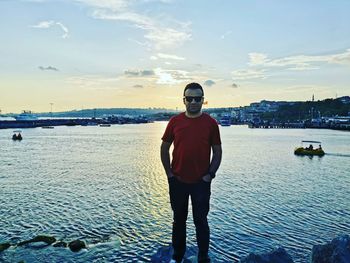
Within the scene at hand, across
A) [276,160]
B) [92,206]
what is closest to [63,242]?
[92,206]

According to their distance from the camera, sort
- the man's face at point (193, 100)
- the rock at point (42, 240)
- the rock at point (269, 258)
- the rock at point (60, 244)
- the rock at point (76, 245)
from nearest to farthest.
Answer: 1. the man's face at point (193, 100)
2. the rock at point (269, 258)
3. the rock at point (76, 245)
4. the rock at point (60, 244)
5. the rock at point (42, 240)

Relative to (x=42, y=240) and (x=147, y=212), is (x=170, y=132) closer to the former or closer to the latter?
(x=42, y=240)

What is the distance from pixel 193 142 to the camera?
261 inches

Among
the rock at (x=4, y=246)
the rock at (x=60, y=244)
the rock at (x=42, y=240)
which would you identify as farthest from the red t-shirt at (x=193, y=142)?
the rock at (x=4, y=246)

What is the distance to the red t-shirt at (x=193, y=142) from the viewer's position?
662cm

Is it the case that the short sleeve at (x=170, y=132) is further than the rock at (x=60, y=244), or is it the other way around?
the rock at (x=60, y=244)

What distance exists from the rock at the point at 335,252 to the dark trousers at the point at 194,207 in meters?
3.69

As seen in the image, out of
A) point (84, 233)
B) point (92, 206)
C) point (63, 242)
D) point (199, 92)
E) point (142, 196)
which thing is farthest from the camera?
point (142, 196)

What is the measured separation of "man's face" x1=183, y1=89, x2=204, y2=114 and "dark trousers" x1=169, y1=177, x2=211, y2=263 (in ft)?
4.70

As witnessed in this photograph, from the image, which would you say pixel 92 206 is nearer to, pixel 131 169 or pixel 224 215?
pixel 224 215

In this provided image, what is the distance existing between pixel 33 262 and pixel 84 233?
13.0ft

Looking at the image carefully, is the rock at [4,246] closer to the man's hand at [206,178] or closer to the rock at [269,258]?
the rock at [269,258]

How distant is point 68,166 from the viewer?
4662cm

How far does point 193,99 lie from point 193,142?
83 cm
